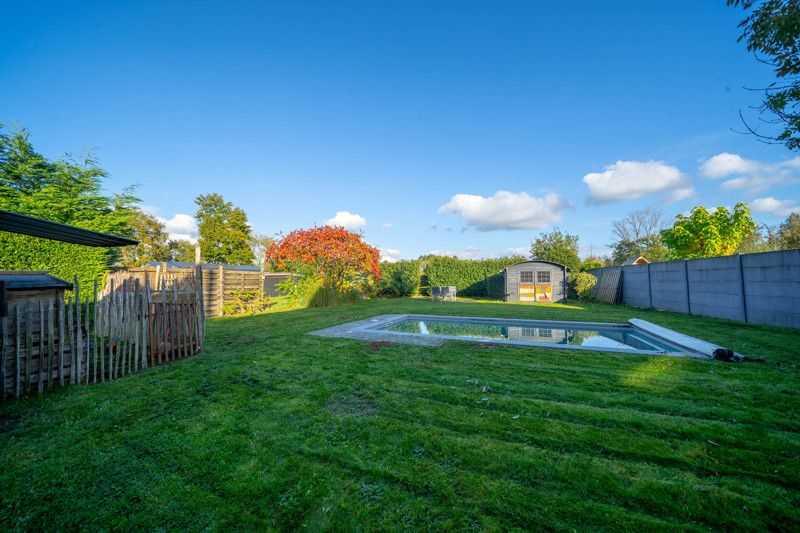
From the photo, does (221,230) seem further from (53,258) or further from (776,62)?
(776,62)

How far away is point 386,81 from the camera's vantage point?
13609 millimetres

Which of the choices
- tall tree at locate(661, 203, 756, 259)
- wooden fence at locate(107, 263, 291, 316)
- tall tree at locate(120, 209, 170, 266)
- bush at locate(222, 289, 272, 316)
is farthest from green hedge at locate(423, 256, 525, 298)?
tall tree at locate(120, 209, 170, 266)

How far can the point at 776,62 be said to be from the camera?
16.4 feet

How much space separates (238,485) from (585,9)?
13499 millimetres

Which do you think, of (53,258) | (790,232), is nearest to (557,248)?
(790,232)

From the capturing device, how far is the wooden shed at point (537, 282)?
1836 centimetres

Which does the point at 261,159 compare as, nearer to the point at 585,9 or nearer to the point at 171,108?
the point at 171,108

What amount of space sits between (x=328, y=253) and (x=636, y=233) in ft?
129

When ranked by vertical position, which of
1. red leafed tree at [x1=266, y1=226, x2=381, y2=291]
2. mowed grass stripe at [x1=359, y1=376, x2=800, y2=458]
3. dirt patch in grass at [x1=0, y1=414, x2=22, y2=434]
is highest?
red leafed tree at [x1=266, y1=226, x2=381, y2=291]

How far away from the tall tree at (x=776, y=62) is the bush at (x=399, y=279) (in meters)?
17.6

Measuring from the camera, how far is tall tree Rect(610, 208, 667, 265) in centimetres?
3491

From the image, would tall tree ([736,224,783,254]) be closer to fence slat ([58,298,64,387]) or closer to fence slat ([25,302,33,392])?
fence slat ([58,298,64,387])

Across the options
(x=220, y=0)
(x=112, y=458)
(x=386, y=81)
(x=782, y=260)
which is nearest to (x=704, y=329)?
(x=782, y=260)

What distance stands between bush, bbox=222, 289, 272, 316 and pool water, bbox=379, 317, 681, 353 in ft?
22.7
